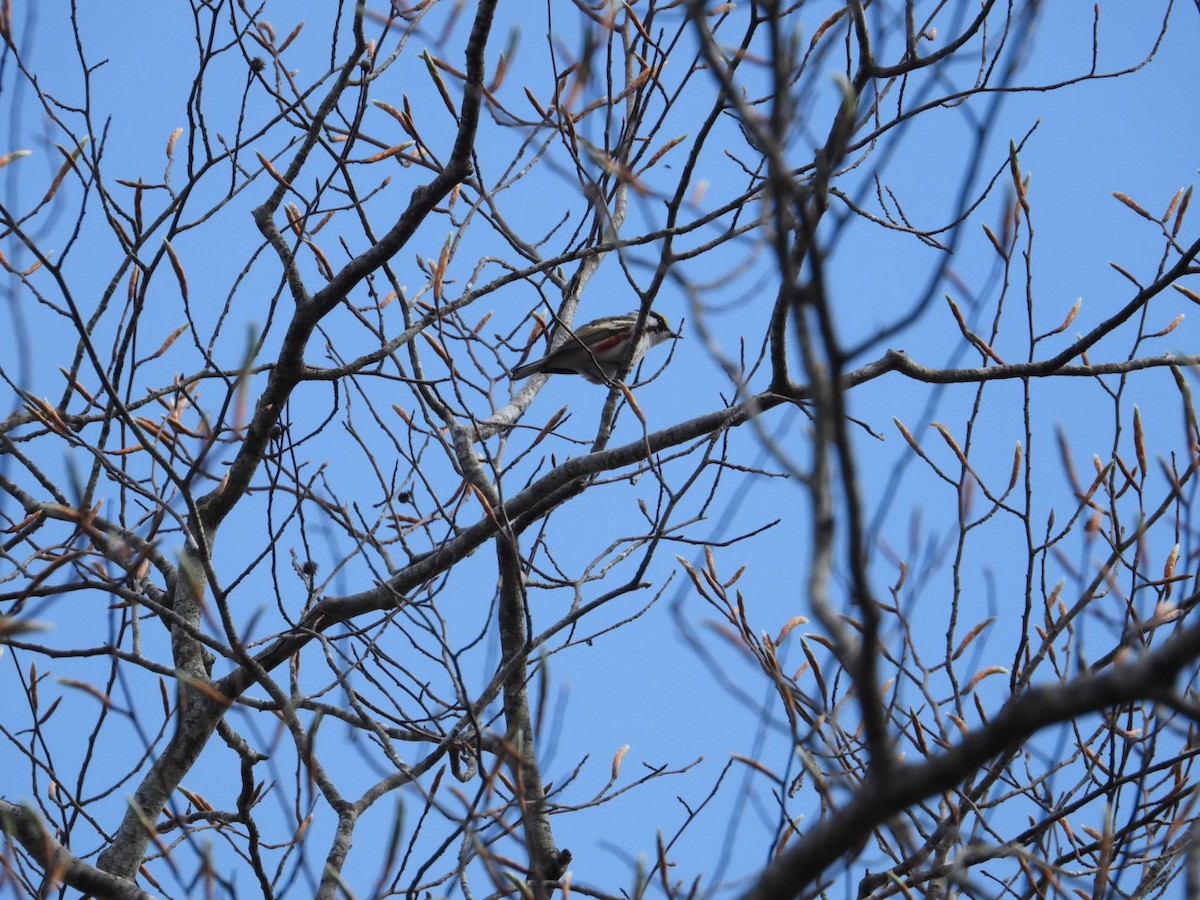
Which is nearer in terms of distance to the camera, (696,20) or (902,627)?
(696,20)

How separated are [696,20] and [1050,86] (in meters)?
2.72

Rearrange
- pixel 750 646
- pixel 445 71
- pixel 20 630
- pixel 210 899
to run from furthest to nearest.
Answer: pixel 445 71, pixel 750 646, pixel 210 899, pixel 20 630

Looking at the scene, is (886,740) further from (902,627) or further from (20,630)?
(902,627)

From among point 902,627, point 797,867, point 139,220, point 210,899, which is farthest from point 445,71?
point 797,867

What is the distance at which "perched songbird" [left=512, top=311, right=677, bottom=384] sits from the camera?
19.2ft

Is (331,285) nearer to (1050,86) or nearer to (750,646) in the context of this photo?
(750,646)

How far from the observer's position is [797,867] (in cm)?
106

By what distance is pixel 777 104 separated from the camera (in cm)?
103

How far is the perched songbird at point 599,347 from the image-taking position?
5855 mm

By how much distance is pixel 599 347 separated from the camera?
288 inches

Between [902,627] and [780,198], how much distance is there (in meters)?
2.24

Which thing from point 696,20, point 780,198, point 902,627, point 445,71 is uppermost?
point 445,71

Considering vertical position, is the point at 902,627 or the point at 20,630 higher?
the point at 902,627

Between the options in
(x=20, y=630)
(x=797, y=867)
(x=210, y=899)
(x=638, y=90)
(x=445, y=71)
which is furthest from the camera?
(x=638, y=90)
